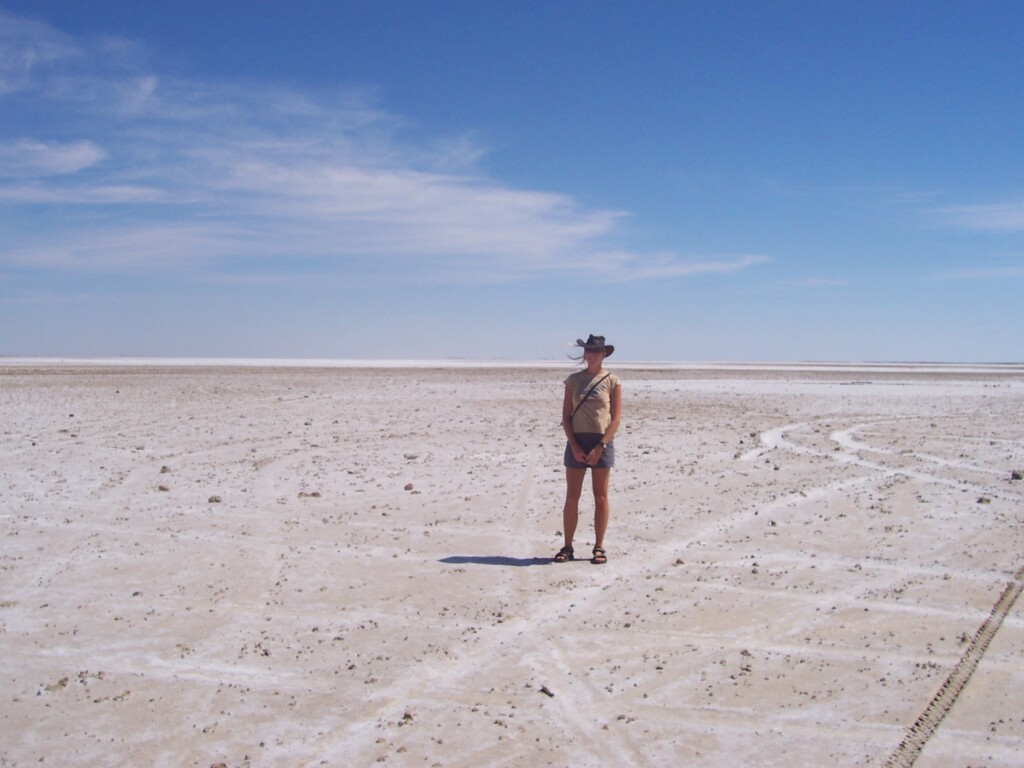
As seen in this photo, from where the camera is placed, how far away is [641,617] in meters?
6.30

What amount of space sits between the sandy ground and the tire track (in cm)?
2

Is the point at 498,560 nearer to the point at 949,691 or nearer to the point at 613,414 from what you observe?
the point at 613,414

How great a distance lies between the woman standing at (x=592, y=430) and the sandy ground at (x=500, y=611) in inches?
17.9

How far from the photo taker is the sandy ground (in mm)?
4512

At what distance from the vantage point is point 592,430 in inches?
310

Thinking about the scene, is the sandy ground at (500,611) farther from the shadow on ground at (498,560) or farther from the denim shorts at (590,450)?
the denim shorts at (590,450)

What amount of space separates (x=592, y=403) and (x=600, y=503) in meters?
0.91

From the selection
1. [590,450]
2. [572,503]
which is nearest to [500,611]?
[572,503]

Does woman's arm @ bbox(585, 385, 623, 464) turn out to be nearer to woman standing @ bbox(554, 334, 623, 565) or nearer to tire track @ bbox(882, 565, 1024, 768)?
woman standing @ bbox(554, 334, 623, 565)

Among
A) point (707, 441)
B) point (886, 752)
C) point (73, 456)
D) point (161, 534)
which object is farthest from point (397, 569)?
point (707, 441)

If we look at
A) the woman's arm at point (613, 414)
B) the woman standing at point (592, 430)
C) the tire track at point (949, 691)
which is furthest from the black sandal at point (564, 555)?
the tire track at point (949, 691)

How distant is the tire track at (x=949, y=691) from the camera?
432 cm

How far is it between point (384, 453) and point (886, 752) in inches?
428

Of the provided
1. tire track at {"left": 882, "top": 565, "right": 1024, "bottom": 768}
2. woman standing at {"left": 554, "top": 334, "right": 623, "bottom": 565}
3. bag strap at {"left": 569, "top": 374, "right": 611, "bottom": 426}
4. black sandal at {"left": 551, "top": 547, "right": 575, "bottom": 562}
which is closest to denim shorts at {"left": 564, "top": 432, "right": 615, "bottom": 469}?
woman standing at {"left": 554, "top": 334, "right": 623, "bottom": 565}
